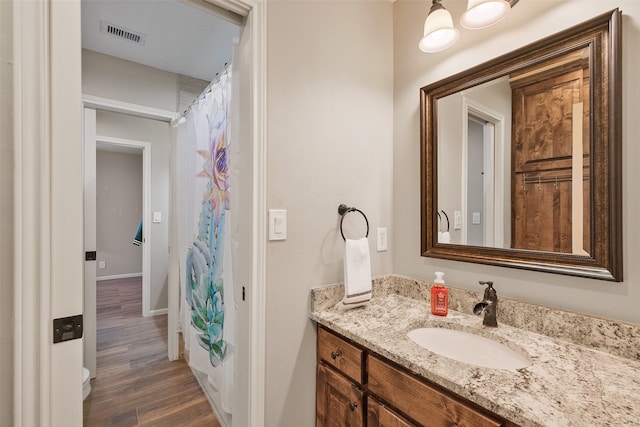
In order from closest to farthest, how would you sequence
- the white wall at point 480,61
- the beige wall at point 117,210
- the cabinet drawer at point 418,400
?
the cabinet drawer at point 418,400
the white wall at point 480,61
the beige wall at point 117,210

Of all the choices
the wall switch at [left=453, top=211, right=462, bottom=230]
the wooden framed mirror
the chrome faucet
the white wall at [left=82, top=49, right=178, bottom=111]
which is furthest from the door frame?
the chrome faucet

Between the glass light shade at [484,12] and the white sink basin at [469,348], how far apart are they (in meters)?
1.18

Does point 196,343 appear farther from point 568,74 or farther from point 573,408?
point 568,74

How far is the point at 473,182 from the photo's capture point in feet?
4.35

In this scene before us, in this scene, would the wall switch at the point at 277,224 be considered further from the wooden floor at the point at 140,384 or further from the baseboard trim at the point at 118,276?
the baseboard trim at the point at 118,276

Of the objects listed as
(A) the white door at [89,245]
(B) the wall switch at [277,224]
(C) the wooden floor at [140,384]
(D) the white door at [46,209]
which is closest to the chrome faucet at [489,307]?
(B) the wall switch at [277,224]

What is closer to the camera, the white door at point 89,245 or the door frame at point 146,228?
the white door at point 89,245

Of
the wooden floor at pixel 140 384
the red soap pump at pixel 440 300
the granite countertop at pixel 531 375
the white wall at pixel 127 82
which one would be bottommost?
the wooden floor at pixel 140 384

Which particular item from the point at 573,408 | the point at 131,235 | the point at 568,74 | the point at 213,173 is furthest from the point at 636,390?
the point at 131,235

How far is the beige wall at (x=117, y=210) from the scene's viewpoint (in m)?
5.24

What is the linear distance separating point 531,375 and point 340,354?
62 centimetres

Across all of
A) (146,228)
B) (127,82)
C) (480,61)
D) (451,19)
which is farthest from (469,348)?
(146,228)

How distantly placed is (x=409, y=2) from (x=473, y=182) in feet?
3.31

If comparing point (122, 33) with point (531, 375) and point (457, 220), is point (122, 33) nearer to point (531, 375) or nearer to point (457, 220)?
point (457, 220)
